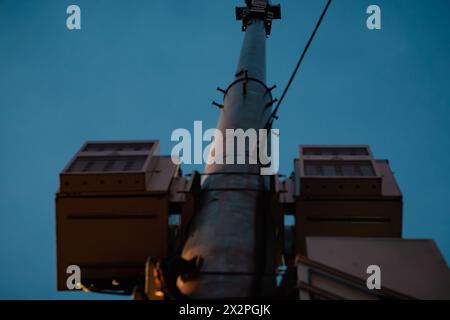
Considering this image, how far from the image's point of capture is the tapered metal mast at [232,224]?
7090mm

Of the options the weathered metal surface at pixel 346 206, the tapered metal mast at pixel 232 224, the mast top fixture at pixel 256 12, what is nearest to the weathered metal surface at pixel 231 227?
the tapered metal mast at pixel 232 224

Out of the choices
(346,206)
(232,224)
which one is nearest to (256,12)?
(346,206)

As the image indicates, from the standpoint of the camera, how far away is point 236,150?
1032cm

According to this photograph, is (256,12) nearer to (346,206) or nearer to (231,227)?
(346,206)

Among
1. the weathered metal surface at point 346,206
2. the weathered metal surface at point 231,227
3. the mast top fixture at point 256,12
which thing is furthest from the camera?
the mast top fixture at point 256,12

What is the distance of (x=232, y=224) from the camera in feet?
26.5

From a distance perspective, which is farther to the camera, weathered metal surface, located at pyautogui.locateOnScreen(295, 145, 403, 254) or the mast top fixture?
the mast top fixture

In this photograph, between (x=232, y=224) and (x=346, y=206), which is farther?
(x=346, y=206)

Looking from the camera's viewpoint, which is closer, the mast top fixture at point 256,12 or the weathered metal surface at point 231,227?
the weathered metal surface at point 231,227

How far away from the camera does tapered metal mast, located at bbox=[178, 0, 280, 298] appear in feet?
23.3

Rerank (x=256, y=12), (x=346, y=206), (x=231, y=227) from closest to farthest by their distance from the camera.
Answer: (x=231, y=227), (x=346, y=206), (x=256, y=12)

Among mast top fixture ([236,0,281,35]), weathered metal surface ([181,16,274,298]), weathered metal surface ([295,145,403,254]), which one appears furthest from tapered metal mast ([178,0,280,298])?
mast top fixture ([236,0,281,35])

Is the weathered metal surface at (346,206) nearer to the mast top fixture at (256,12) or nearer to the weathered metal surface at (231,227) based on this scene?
the weathered metal surface at (231,227)

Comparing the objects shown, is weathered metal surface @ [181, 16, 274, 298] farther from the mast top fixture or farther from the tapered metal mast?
the mast top fixture
